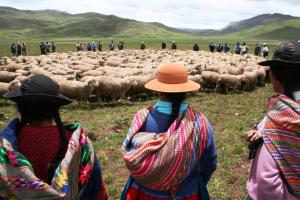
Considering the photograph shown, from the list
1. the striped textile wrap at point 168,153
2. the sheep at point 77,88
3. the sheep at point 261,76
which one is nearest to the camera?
the striped textile wrap at point 168,153

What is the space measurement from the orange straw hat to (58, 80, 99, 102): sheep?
9.96 m

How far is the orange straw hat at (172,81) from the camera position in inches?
116

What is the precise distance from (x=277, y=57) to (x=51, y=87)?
1.72 m

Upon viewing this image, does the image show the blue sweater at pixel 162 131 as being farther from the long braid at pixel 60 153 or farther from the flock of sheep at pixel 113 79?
the flock of sheep at pixel 113 79

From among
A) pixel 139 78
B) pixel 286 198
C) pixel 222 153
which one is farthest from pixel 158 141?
pixel 139 78

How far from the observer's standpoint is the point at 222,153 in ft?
24.9

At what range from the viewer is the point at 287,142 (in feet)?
7.93

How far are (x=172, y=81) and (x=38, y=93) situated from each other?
1.13 meters

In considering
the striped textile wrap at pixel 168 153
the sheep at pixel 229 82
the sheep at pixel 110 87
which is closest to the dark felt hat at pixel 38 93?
the striped textile wrap at pixel 168 153

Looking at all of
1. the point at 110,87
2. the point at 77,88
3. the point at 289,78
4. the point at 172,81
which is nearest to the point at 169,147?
the point at 172,81

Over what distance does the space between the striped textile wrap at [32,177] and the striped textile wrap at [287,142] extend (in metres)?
1.45

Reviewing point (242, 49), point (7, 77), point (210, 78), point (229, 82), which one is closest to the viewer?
point (229, 82)

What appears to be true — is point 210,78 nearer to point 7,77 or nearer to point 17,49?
point 7,77

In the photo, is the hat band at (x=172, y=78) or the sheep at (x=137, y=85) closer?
the hat band at (x=172, y=78)
